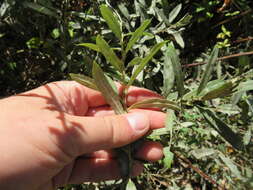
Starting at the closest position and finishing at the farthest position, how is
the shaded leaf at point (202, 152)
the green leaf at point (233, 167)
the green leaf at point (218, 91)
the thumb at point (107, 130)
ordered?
the green leaf at point (218, 91) < the thumb at point (107, 130) < the green leaf at point (233, 167) < the shaded leaf at point (202, 152)

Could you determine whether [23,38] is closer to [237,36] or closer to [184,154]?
[184,154]

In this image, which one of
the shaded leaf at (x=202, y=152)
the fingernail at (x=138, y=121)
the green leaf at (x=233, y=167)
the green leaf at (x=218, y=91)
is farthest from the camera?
the shaded leaf at (x=202, y=152)

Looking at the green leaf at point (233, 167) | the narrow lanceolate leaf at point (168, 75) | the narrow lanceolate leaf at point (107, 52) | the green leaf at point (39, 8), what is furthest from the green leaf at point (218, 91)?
the green leaf at point (39, 8)

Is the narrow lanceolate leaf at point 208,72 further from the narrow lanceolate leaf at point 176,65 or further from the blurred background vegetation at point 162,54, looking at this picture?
the blurred background vegetation at point 162,54

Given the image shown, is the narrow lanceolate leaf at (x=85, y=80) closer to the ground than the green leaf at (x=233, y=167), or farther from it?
farther from it

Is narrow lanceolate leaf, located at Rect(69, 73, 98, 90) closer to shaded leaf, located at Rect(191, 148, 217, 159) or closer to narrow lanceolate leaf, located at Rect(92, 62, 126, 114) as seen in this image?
narrow lanceolate leaf, located at Rect(92, 62, 126, 114)

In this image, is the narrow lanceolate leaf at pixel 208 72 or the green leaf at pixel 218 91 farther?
the narrow lanceolate leaf at pixel 208 72
